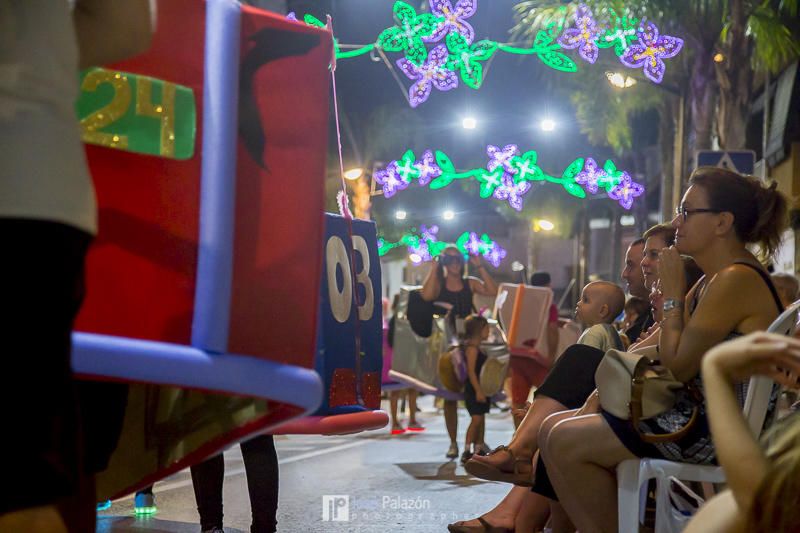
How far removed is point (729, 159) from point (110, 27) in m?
11.2

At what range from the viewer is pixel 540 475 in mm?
5008

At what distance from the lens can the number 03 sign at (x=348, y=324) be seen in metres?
3.94

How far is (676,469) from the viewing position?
13.9 ft

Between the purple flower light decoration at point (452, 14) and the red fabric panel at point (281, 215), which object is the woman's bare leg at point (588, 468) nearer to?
the red fabric panel at point (281, 215)

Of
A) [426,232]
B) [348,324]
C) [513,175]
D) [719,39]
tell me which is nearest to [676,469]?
[348,324]

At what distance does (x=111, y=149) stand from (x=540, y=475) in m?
2.97

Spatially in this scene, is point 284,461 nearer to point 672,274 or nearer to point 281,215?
point 672,274

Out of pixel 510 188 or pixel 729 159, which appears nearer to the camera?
pixel 729 159

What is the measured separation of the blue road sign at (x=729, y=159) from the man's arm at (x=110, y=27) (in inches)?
431

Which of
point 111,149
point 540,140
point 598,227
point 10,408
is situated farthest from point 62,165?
point 598,227

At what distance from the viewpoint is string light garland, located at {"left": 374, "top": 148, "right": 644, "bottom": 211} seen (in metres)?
20.1

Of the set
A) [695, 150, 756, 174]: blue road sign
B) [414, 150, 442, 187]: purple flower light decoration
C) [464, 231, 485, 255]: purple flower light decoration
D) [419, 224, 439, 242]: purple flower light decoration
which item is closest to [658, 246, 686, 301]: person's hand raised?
[695, 150, 756, 174]: blue road sign

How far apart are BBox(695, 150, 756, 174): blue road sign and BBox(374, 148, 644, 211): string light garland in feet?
23.1

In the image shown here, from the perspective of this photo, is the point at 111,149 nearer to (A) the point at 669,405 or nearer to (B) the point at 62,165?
(B) the point at 62,165
